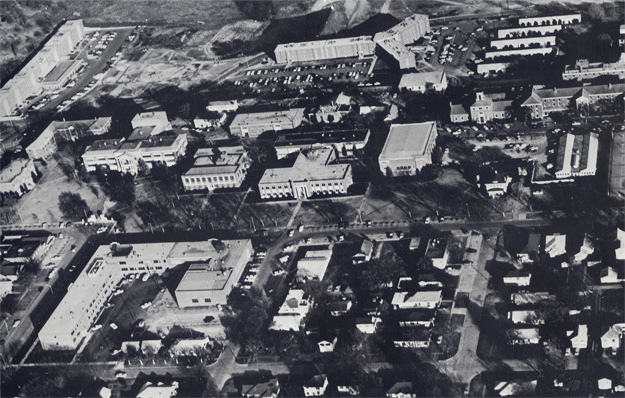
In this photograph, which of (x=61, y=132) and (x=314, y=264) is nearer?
(x=314, y=264)

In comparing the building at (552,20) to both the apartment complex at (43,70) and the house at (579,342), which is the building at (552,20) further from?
the apartment complex at (43,70)

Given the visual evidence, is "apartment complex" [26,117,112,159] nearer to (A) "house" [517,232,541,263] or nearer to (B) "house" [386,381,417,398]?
(A) "house" [517,232,541,263]

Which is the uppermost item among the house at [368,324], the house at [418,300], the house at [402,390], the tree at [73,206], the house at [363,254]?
the house at [363,254]

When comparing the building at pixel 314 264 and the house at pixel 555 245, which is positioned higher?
the house at pixel 555 245

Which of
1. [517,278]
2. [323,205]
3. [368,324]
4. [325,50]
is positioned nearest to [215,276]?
[368,324]

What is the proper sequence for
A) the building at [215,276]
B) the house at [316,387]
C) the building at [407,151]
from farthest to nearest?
the building at [407,151]
the building at [215,276]
the house at [316,387]

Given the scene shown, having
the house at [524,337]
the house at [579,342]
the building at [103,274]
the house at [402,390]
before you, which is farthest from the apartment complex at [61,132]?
the house at [579,342]

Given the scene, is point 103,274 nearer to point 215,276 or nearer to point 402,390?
point 215,276
